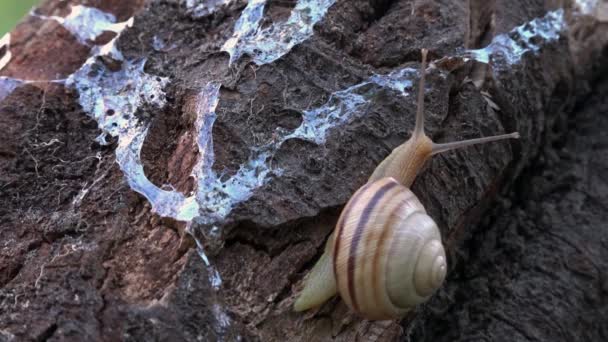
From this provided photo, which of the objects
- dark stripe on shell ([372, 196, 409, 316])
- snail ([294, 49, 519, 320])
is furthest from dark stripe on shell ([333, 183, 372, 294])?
dark stripe on shell ([372, 196, 409, 316])

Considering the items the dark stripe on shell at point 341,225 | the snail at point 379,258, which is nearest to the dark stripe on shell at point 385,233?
the snail at point 379,258

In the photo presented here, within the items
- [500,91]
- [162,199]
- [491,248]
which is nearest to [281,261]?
[162,199]

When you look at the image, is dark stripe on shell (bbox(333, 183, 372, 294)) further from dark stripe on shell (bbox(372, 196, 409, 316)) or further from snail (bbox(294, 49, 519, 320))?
dark stripe on shell (bbox(372, 196, 409, 316))

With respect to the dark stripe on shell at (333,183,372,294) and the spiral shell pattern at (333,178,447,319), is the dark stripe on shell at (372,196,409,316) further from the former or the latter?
the dark stripe on shell at (333,183,372,294)

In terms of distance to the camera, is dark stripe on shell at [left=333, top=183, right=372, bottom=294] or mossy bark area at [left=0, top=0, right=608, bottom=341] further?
dark stripe on shell at [left=333, top=183, right=372, bottom=294]

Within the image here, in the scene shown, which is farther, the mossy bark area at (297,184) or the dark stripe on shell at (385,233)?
the dark stripe on shell at (385,233)

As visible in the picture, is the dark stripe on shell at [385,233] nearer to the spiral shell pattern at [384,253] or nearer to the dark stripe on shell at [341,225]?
the spiral shell pattern at [384,253]
